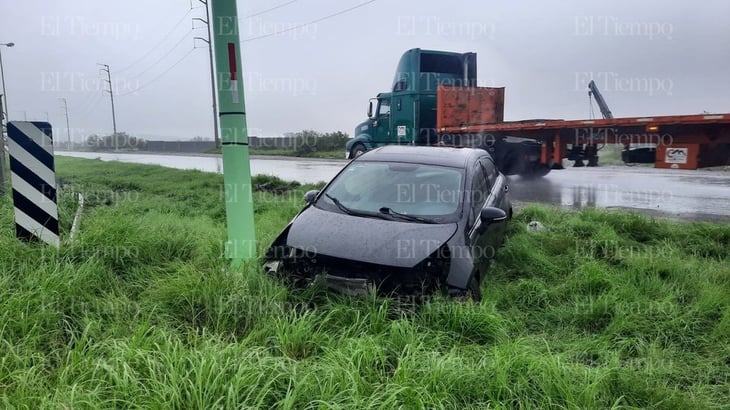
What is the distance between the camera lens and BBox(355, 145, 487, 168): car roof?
15.5 feet

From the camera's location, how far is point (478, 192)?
14.9ft

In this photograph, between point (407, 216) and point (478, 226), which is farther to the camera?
point (478, 226)

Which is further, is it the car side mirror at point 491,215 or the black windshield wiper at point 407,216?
the car side mirror at point 491,215

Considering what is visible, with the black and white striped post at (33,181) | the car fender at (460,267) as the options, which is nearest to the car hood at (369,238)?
the car fender at (460,267)

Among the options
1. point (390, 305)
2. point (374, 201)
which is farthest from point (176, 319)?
point (374, 201)

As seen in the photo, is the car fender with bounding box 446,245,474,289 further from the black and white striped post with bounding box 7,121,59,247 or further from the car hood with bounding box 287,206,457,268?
the black and white striped post with bounding box 7,121,59,247

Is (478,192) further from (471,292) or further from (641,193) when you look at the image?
(641,193)

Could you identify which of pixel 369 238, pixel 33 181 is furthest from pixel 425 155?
pixel 33 181

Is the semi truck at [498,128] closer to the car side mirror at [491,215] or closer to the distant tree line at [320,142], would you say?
the car side mirror at [491,215]

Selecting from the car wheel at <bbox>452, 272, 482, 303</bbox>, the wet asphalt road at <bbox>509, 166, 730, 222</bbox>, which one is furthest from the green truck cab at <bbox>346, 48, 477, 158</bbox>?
the car wheel at <bbox>452, 272, 482, 303</bbox>

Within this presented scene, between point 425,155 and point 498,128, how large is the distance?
8.35 m

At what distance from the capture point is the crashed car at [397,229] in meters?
3.31

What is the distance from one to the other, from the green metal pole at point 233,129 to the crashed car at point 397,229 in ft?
1.15

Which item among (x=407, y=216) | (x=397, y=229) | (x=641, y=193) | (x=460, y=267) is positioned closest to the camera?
(x=460, y=267)
